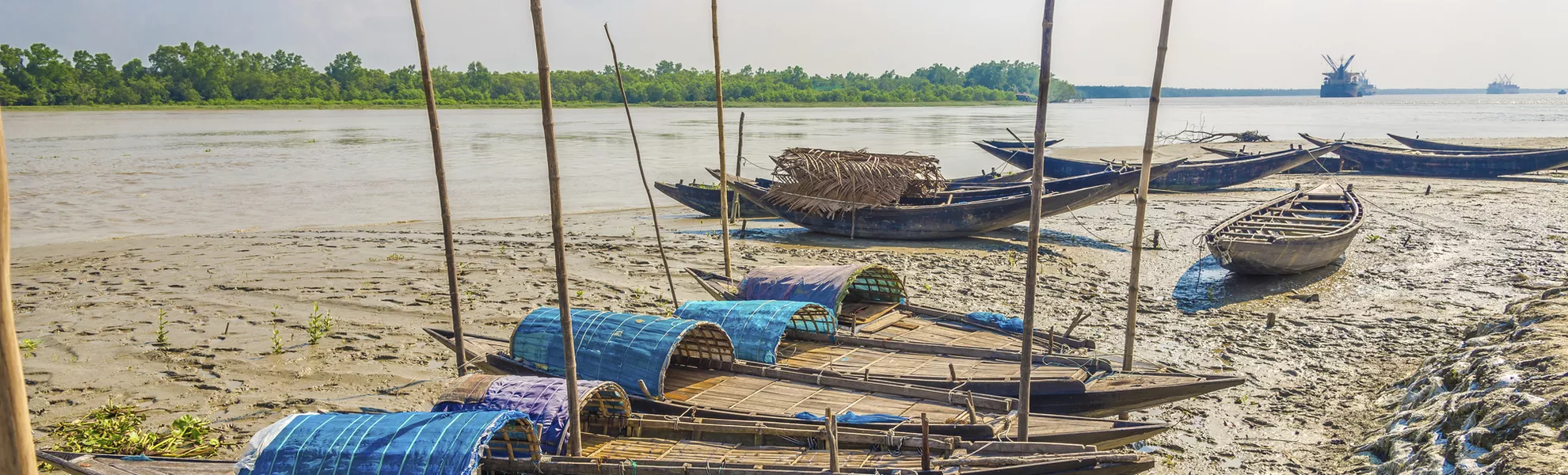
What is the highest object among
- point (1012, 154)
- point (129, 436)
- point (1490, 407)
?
point (1012, 154)

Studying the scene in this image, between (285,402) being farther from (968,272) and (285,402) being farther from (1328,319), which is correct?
(1328,319)

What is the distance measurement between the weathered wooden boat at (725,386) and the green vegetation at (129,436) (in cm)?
213

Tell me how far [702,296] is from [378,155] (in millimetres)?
27378

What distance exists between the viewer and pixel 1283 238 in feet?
38.7

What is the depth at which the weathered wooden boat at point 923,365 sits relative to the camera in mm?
6773

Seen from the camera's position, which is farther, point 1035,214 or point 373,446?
point 1035,214

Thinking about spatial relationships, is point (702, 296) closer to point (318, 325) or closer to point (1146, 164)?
point (318, 325)

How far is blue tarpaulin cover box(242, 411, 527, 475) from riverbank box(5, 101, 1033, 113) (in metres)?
67.2

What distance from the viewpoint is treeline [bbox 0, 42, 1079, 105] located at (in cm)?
6272

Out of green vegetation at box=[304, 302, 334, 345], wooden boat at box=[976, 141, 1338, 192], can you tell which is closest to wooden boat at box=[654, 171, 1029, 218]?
wooden boat at box=[976, 141, 1338, 192]

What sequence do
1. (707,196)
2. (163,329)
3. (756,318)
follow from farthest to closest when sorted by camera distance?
(707,196) → (163,329) → (756,318)

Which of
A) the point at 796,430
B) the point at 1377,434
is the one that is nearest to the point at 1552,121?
the point at 1377,434

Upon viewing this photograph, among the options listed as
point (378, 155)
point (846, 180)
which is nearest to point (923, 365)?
point (846, 180)

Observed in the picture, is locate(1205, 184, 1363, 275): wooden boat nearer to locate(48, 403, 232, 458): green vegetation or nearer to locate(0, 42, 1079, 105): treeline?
locate(48, 403, 232, 458): green vegetation
